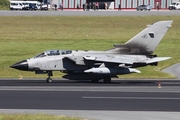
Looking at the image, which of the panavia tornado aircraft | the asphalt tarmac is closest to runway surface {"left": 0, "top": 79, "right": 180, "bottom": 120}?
the asphalt tarmac

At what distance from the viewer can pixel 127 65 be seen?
101ft

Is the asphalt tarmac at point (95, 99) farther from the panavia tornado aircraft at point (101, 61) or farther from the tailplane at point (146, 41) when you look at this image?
the tailplane at point (146, 41)

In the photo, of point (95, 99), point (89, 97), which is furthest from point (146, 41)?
point (95, 99)

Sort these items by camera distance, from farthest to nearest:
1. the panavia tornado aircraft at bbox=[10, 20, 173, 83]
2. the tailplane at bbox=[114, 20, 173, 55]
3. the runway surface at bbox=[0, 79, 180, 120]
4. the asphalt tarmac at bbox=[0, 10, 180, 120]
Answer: the tailplane at bbox=[114, 20, 173, 55]
the panavia tornado aircraft at bbox=[10, 20, 173, 83]
the runway surface at bbox=[0, 79, 180, 120]
the asphalt tarmac at bbox=[0, 10, 180, 120]

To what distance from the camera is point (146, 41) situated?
3098 centimetres

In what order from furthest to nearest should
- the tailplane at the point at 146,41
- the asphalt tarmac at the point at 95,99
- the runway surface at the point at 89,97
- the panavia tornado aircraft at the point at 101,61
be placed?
the tailplane at the point at 146,41, the panavia tornado aircraft at the point at 101,61, the runway surface at the point at 89,97, the asphalt tarmac at the point at 95,99

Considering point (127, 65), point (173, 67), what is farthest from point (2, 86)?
point (173, 67)

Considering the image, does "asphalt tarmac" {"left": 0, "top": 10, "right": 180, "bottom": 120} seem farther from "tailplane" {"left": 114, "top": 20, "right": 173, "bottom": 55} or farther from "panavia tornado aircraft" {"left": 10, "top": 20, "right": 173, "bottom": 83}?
"tailplane" {"left": 114, "top": 20, "right": 173, "bottom": 55}

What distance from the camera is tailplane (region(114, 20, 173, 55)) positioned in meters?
31.0

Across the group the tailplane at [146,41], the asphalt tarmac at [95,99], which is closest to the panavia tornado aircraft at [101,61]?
the tailplane at [146,41]

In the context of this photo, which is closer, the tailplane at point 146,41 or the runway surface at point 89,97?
the runway surface at point 89,97

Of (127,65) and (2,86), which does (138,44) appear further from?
(2,86)

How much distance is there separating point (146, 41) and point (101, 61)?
2721 mm

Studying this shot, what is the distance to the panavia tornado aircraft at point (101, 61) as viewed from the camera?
98.0 ft
